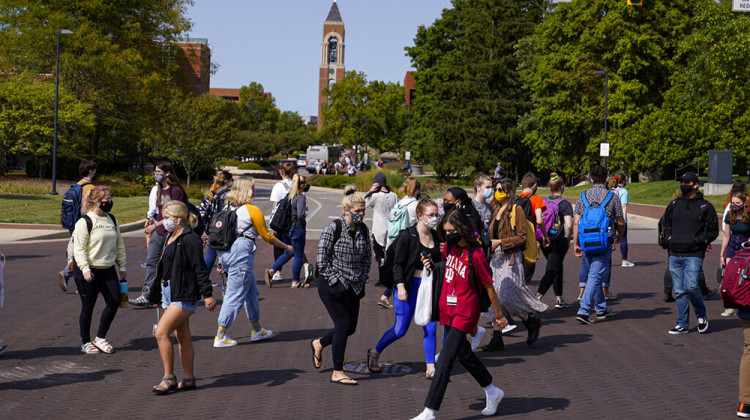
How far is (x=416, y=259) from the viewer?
6.69m

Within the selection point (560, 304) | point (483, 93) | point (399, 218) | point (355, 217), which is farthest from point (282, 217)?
point (483, 93)

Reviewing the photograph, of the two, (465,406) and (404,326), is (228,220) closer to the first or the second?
(404,326)

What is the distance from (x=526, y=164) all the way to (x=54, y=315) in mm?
51904

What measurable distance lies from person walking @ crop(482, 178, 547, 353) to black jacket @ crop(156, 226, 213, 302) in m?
3.19

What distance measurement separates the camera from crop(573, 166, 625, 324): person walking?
360 inches

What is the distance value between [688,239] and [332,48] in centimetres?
15233

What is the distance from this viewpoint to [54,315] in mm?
9484

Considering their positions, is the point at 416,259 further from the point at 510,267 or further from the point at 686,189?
the point at 686,189

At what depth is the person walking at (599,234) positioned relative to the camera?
30.0 ft

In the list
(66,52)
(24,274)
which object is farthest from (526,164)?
(24,274)

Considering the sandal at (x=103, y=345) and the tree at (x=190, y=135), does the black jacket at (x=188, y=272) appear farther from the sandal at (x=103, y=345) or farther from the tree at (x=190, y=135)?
the tree at (x=190, y=135)

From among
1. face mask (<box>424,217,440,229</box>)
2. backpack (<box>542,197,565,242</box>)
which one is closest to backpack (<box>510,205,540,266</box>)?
backpack (<box>542,197,565,242</box>)

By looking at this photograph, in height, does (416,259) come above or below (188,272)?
above

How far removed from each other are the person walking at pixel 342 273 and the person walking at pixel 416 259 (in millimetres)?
304
